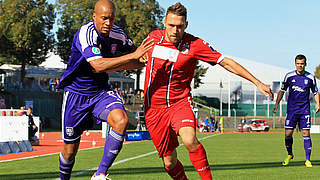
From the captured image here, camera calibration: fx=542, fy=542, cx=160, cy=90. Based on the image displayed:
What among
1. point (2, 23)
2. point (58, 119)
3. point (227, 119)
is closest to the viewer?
point (58, 119)

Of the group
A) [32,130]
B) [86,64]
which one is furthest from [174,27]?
[32,130]

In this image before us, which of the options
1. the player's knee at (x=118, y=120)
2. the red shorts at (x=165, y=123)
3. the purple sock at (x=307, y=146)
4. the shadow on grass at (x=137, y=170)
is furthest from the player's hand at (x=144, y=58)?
the purple sock at (x=307, y=146)

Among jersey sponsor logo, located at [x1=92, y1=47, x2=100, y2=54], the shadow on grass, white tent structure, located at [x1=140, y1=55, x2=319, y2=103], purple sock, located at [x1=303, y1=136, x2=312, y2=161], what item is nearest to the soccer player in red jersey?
jersey sponsor logo, located at [x1=92, y1=47, x2=100, y2=54]

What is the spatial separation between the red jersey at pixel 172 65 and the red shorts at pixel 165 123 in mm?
81

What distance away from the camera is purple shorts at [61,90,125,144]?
6.56m

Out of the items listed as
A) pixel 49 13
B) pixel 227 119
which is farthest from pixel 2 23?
pixel 227 119

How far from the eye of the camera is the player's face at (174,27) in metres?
6.39

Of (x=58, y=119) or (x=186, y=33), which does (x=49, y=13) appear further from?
(x=186, y=33)

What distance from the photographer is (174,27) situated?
21.3 ft

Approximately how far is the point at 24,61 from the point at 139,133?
107 ft

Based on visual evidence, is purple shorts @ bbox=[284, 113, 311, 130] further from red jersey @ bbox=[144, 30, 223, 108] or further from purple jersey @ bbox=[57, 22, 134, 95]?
purple jersey @ bbox=[57, 22, 134, 95]

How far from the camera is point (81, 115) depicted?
661cm

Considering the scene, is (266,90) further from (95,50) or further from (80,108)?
(80,108)

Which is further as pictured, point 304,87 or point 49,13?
point 49,13
